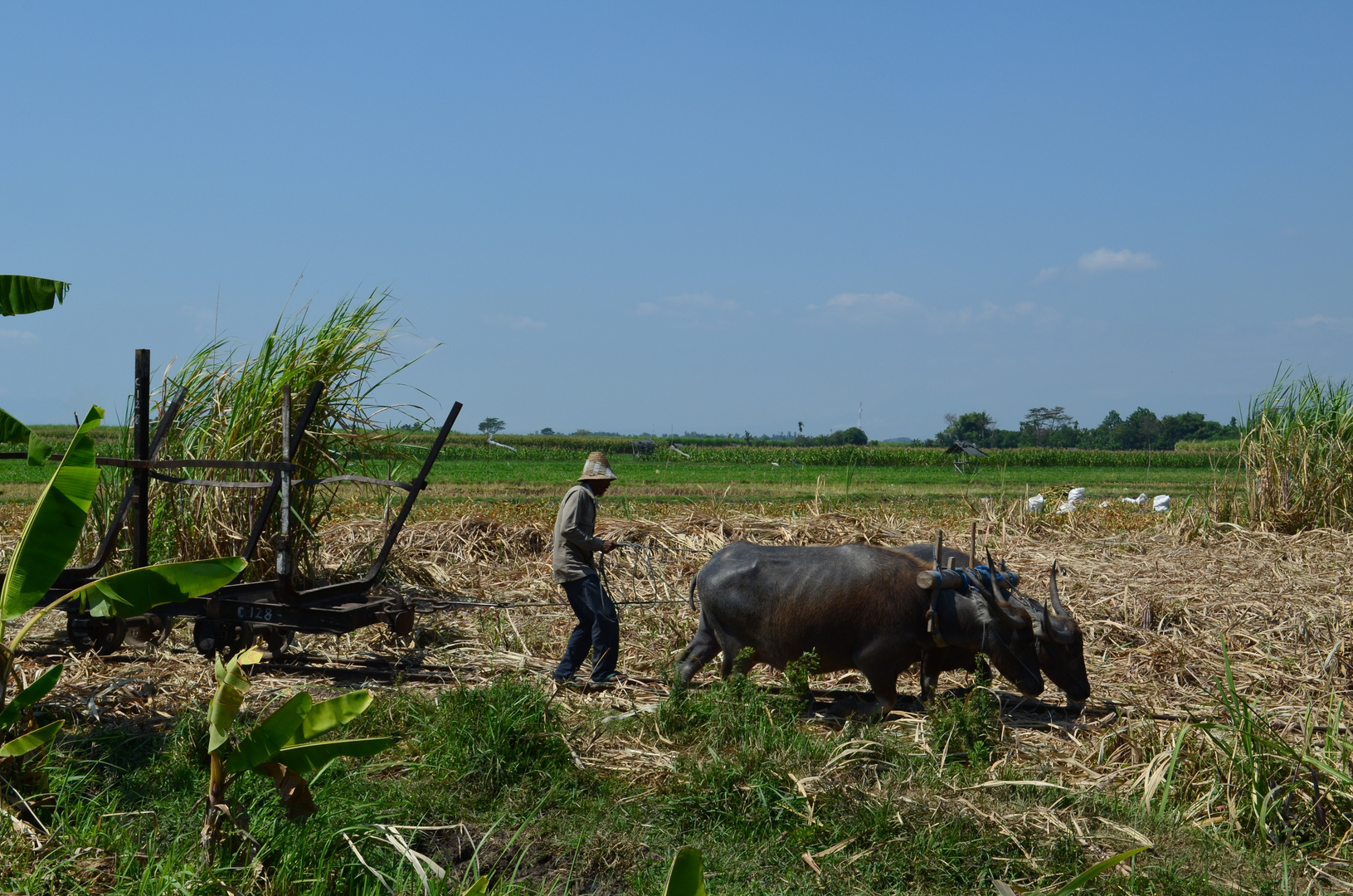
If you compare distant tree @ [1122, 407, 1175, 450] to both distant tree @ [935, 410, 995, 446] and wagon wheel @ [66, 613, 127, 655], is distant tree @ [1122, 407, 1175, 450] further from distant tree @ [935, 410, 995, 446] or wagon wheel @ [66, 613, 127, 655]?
wagon wheel @ [66, 613, 127, 655]

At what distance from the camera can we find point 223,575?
365 centimetres

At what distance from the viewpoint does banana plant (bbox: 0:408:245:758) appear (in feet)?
11.9

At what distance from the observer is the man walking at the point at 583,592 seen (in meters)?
5.94

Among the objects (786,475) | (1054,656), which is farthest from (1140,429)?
(1054,656)

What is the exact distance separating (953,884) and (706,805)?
985mm

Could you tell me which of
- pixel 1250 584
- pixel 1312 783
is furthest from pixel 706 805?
pixel 1250 584

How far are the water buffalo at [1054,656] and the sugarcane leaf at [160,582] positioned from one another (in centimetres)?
360

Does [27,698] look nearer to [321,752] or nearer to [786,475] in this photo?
[321,752]

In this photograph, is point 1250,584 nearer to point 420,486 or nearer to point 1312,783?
point 1312,783

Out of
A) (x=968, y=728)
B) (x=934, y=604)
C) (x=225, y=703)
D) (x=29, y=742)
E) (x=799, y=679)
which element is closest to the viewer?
(x=225, y=703)

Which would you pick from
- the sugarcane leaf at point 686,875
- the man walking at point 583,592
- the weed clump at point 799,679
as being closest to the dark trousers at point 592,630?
the man walking at point 583,592

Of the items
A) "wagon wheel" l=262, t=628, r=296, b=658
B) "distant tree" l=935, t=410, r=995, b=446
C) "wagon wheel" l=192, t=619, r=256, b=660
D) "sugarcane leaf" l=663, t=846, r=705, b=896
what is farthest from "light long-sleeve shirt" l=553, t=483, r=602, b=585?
"distant tree" l=935, t=410, r=995, b=446

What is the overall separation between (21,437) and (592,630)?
307 cm

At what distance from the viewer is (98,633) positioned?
5.96 meters
